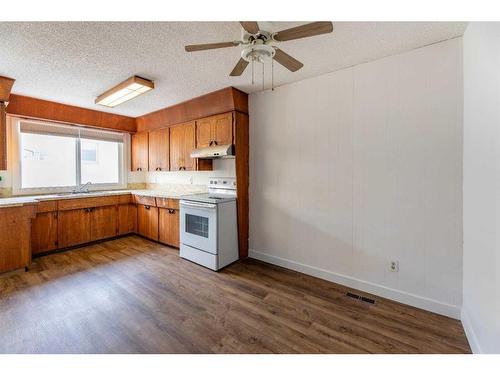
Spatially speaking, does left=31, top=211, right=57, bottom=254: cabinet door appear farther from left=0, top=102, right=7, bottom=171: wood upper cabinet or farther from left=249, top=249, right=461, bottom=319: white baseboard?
left=249, top=249, right=461, bottom=319: white baseboard

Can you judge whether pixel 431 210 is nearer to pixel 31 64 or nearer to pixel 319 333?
pixel 319 333

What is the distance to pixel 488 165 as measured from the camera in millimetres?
1487

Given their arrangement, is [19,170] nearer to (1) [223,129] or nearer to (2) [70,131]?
(2) [70,131]

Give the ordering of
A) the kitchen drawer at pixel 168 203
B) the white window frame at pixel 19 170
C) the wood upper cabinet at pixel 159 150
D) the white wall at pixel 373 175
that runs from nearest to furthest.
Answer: the white wall at pixel 373 175 → the white window frame at pixel 19 170 → the kitchen drawer at pixel 168 203 → the wood upper cabinet at pixel 159 150

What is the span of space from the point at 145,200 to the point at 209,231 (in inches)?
74.0

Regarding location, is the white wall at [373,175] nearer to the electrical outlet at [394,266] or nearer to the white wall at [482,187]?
the electrical outlet at [394,266]

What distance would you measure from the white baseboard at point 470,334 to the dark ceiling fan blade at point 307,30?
7.72ft

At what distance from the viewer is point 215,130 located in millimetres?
3490

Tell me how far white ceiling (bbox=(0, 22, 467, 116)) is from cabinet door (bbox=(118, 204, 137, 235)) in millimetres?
2199

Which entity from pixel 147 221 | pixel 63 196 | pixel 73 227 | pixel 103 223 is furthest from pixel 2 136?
pixel 147 221

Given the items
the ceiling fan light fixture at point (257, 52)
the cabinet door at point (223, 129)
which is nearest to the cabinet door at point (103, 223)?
the cabinet door at point (223, 129)

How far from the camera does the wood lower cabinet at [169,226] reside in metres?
3.82

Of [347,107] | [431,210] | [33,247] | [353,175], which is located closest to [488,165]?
[431,210]

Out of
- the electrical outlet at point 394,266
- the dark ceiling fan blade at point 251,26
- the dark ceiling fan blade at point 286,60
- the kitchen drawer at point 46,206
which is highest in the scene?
the dark ceiling fan blade at point 251,26
